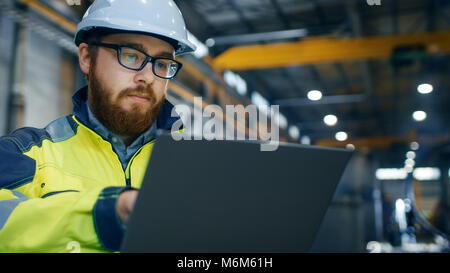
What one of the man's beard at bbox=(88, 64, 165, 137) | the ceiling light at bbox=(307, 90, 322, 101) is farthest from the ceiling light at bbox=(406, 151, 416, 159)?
the man's beard at bbox=(88, 64, 165, 137)

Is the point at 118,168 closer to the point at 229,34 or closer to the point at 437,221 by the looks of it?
the point at 229,34

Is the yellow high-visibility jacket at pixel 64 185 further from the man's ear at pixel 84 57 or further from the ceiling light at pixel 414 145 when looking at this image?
the ceiling light at pixel 414 145

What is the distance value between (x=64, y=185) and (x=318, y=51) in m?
6.40

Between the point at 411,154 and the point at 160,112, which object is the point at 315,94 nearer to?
the point at 411,154

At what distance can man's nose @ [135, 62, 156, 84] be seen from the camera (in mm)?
1406

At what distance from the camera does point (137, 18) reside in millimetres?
1443

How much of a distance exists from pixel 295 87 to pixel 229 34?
13.9 feet

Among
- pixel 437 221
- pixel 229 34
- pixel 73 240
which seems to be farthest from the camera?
pixel 437 221

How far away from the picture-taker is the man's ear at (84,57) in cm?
153

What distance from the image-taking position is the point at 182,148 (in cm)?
73

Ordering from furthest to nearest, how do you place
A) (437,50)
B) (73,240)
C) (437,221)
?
(437,221) < (437,50) < (73,240)

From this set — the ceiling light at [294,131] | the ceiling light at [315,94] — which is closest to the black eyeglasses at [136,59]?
the ceiling light at [315,94]

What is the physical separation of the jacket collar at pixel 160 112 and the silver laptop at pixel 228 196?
73 cm
